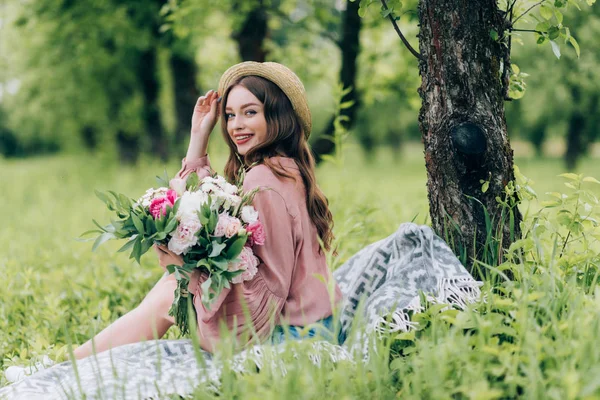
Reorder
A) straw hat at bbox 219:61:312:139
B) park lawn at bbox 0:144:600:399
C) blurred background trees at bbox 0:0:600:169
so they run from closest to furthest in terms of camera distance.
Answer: park lawn at bbox 0:144:600:399, straw hat at bbox 219:61:312:139, blurred background trees at bbox 0:0:600:169

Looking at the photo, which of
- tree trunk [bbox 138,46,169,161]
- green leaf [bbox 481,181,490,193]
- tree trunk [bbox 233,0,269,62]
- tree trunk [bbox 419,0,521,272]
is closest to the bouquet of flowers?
tree trunk [bbox 419,0,521,272]

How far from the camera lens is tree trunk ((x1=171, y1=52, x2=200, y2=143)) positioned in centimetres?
1150

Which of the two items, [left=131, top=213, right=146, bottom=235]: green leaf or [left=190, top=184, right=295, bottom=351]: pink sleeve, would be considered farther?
[left=190, top=184, right=295, bottom=351]: pink sleeve

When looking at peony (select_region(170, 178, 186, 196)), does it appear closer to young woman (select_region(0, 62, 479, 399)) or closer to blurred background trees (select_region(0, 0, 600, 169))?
young woman (select_region(0, 62, 479, 399))

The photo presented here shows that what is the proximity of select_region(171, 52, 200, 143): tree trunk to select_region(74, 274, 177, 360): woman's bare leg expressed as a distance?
868cm

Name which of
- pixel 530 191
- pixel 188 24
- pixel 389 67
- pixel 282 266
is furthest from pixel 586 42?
pixel 282 266

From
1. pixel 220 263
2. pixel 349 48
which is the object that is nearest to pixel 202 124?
pixel 220 263

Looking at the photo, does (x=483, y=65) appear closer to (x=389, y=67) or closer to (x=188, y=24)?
(x=188, y=24)

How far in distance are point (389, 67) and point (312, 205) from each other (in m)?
6.00

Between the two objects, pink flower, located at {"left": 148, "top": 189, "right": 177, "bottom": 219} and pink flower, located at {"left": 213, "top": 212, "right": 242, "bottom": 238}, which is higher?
pink flower, located at {"left": 148, "top": 189, "right": 177, "bottom": 219}

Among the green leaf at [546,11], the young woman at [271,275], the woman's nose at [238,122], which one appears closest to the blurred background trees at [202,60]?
the green leaf at [546,11]

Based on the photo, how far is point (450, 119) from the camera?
2875mm

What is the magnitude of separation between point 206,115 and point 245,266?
1.02 meters

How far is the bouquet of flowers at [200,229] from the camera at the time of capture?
2.52 m
